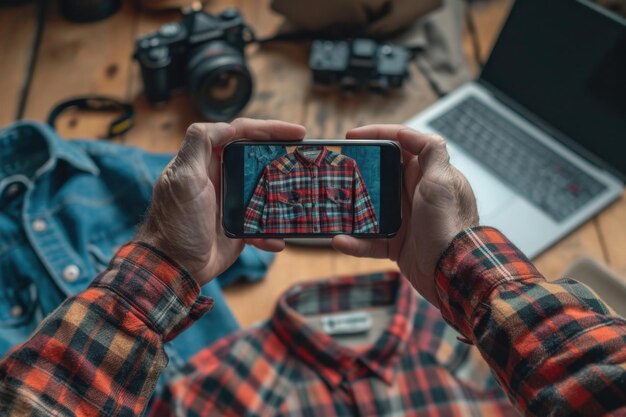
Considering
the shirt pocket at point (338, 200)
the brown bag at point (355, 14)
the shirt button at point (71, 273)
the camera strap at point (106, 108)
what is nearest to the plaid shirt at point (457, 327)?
the shirt pocket at point (338, 200)

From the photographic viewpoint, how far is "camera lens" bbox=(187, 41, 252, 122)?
91cm

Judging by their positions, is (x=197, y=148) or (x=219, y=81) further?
(x=219, y=81)

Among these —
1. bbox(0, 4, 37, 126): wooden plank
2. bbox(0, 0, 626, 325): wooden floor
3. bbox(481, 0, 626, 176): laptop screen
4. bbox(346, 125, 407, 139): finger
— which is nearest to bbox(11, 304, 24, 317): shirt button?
bbox(0, 0, 626, 325): wooden floor

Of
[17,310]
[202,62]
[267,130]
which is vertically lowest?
[17,310]

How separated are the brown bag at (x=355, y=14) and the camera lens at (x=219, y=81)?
134 mm

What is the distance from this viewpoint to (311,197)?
0.61m

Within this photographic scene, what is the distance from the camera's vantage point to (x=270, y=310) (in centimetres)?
84

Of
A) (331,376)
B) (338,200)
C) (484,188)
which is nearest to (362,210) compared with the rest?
(338,200)

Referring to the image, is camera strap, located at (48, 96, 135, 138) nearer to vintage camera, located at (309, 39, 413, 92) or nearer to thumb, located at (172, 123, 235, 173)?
vintage camera, located at (309, 39, 413, 92)

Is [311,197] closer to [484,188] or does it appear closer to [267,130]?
[267,130]

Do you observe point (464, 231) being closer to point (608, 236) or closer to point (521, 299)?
point (521, 299)

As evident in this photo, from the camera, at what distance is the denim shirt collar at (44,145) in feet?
2.61

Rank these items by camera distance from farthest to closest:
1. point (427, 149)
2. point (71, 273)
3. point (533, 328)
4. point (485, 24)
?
point (485, 24) < point (71, 273) < point (427, 149) < point (533, 328)

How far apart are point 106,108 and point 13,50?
0.22 metres
